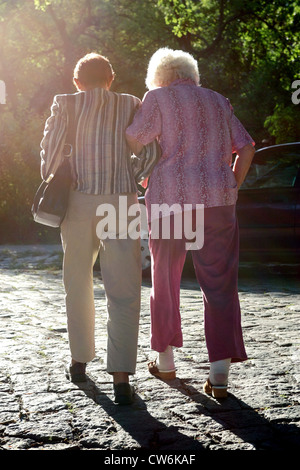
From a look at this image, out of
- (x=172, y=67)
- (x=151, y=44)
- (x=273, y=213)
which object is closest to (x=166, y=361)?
(x=172, y=67)

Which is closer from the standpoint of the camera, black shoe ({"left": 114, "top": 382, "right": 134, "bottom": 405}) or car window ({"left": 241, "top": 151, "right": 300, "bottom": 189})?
black shoe ({"left": 114, "top": 382, "right": 134, "bottom": 405})

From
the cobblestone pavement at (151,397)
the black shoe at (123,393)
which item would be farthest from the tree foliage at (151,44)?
the black shoe at (123,393)

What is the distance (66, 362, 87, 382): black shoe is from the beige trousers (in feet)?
1.00

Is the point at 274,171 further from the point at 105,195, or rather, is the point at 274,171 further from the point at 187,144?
the point at 105,195

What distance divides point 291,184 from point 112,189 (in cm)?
541

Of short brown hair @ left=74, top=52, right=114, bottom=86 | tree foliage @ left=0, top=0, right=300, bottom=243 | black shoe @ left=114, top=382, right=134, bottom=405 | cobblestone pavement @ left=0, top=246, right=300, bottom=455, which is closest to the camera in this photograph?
cobblestone pavement @ left=0, top=246, right=300, bottom=455

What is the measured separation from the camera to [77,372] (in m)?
4.72

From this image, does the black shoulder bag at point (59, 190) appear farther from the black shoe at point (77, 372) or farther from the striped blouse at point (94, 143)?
the black shoe at point (77, 372)

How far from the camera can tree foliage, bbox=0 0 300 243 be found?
22906 millimetres


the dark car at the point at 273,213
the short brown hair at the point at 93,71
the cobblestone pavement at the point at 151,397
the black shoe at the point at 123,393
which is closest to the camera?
the cobblestone pavement at the point at 151,397

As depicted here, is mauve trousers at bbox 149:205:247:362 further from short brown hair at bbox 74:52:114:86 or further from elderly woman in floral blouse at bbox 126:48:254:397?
short brown hair at bbox 74:52:114:86

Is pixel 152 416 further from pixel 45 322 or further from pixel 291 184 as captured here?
pixel 291 184

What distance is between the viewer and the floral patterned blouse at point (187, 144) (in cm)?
439

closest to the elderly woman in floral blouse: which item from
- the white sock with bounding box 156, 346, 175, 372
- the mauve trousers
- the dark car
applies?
the mauve trousers
